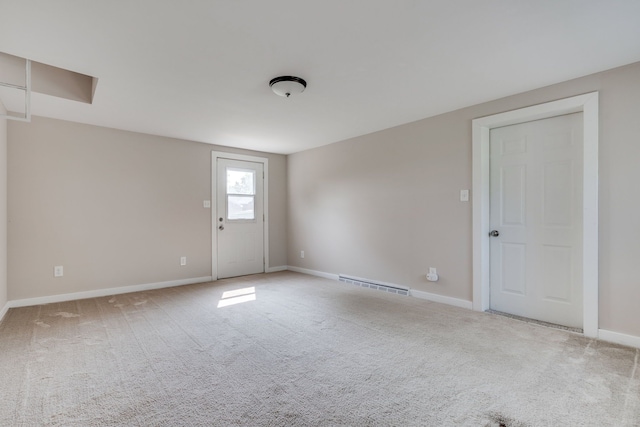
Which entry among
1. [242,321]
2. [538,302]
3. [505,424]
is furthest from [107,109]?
[538,302]

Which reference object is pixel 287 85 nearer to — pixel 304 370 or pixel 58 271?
pixel 304 370

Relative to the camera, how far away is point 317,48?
2.24m

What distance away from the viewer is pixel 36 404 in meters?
1.74

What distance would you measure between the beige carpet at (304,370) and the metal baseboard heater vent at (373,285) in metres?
0.67

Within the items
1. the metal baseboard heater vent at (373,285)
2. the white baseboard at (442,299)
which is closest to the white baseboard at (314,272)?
the metal baseboard heater vent at (373,285)

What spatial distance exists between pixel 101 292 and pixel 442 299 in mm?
4534

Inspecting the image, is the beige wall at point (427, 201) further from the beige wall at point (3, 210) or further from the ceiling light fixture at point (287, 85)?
the beige wall at point (3, 210)

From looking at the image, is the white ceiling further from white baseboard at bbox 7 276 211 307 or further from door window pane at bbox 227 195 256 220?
white baseboard at bbox 7 276 211 307

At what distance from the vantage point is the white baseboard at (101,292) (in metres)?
3.62

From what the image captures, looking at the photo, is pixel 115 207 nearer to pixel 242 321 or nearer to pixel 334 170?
pixel 242 321

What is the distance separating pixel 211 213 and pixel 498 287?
14.3 feet

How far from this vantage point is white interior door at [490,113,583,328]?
2.90m

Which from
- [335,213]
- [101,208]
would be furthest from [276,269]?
[101,208]

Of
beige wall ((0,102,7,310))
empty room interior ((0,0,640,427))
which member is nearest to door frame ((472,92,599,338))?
empty room interior ((0,0,640,427))
